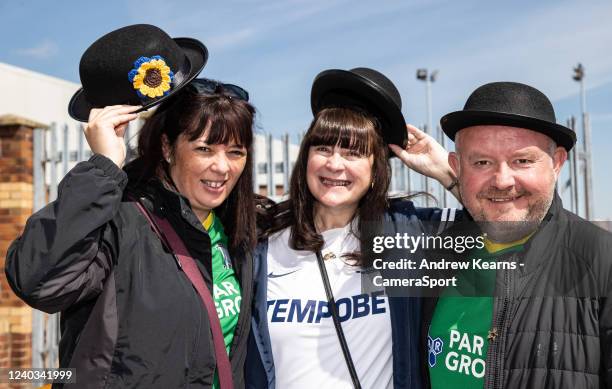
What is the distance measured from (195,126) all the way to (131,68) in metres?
0.47

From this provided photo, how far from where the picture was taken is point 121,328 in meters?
2.12

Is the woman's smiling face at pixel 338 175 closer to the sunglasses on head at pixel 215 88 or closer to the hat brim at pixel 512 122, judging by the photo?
the sunglasses on head at pixel 215 88

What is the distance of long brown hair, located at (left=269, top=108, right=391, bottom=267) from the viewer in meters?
A: 2.90

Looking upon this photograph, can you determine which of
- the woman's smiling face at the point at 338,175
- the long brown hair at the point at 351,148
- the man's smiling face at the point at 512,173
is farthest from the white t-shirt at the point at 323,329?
the man's smiling face at the point at 512,173

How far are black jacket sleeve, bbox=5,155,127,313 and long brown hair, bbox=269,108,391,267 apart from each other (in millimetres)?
1133

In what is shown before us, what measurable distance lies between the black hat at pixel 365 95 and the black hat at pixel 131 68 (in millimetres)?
830

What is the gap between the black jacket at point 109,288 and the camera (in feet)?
6.29

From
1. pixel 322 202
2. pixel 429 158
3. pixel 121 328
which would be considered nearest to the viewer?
pixel 121 328

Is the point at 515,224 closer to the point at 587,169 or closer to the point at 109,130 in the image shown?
the point at 109,130

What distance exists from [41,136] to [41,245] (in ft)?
18.9

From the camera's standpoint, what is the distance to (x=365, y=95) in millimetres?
2934

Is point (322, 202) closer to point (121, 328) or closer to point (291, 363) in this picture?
point (291, 363)

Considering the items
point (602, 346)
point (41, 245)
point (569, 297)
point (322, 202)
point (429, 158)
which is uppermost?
point (429, 158)

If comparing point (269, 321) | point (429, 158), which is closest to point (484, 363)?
point (269, 321)
